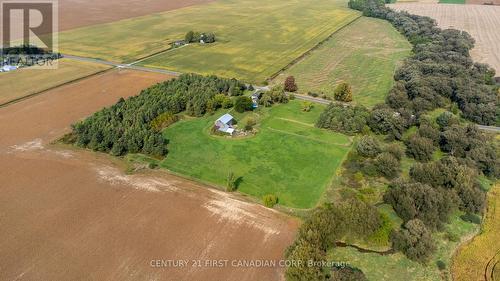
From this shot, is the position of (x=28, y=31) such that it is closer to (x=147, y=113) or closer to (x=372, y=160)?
(x=147, y=113)

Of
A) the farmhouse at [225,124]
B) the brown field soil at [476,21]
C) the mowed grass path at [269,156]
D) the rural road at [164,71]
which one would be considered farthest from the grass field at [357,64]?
the farmhouse at [225,124]

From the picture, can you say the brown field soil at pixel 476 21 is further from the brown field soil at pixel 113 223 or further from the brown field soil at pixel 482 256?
the brown field soil at pixel 113 223

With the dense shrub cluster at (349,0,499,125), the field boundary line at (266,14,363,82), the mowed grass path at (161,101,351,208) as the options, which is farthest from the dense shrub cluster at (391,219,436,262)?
the field boundary line at (266,14,363,82)

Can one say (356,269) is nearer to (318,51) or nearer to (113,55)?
(318,51)

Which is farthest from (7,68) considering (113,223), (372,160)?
(372,160)

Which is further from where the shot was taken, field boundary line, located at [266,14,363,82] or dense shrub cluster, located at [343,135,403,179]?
field boundary line, located at [266,14,363,82]

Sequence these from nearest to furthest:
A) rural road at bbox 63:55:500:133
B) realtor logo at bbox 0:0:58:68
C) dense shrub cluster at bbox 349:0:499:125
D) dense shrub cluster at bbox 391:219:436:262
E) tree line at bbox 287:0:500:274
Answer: dense shrub cluster at bbox 391:219:436:262, tree line at bbox 287:0:500:274, rural road at bbox 63:55:500:133, dense shrub cluster at bbox 349:0:499:125, realtor logo at bbox 0:0:58:68

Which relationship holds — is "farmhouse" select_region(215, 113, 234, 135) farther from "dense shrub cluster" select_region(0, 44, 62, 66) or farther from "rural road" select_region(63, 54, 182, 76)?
"dense shrub cluster" select_region(0, 44, 62, 66)
